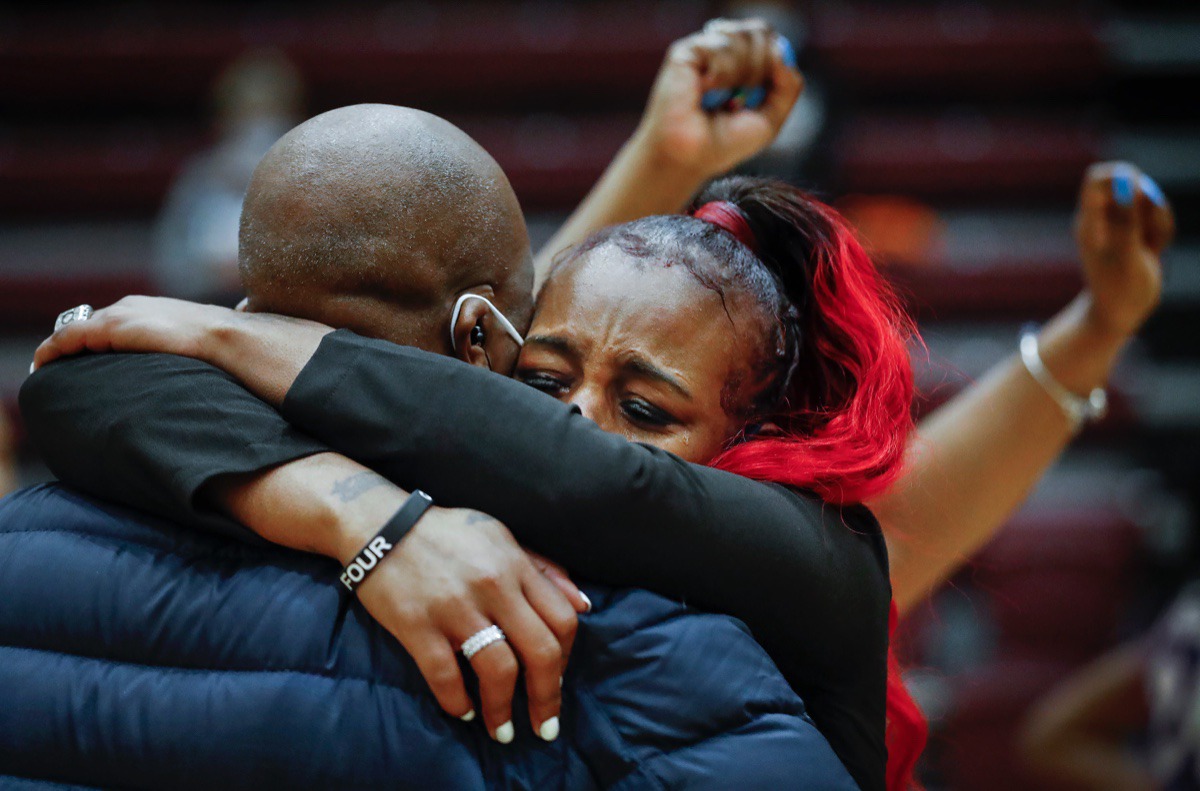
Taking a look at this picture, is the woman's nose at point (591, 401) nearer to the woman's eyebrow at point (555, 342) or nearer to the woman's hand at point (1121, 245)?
the woman's eyebrow at point (555, 342)

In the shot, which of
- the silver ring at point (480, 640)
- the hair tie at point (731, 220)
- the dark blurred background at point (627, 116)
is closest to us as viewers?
the silver ring at point (480, 640)

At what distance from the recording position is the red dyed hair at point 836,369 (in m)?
1.01

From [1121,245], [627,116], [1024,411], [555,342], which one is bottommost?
[627,116]

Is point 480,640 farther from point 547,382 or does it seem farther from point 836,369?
point 836,369

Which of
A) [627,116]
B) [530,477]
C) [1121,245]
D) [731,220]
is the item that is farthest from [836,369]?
[627,116]

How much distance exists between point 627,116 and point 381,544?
13.8 ft

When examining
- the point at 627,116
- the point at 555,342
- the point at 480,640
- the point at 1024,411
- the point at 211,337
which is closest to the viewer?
the point at 480,640

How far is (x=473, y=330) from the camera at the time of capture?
1.04 meters

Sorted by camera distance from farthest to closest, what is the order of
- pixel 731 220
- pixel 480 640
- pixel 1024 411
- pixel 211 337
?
pixel 1024 411 < pixel 731 220 < pixel 211 337 < pixel 480 640

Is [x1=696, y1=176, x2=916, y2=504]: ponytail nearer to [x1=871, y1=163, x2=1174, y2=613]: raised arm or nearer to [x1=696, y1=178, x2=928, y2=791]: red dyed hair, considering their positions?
[x1=696, y1=178, x2=928, y2=791]: red dyed hair

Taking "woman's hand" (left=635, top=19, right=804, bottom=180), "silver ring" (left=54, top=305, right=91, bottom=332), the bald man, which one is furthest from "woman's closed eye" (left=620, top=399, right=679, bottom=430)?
"woman's hand" (left=635, top=19, right=804, bottom=180)

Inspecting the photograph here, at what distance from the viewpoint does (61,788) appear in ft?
2.87

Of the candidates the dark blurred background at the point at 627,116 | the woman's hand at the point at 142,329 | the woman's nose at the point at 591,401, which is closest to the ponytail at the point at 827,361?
the woman's nose at the point at 591,401

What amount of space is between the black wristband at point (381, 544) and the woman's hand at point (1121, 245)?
3.72 ft
